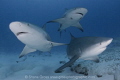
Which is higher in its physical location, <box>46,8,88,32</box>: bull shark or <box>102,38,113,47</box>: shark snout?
<box>46,8,88,32</box>: bull shark

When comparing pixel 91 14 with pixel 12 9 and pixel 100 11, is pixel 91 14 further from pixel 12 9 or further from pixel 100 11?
pixel 12 9

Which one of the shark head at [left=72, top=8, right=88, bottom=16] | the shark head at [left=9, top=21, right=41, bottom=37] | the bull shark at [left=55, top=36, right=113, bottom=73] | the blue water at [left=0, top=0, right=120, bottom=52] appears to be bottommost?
the bull shark at [left=55, top=36, right=113, bottom=73]

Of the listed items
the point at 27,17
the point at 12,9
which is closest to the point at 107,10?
the point at 27,17

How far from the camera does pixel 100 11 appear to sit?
288 ft

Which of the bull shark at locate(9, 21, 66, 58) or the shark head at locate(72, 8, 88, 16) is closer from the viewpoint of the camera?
the bull shark at locate(9, 21, 66, 58)

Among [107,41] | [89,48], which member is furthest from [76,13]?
[107,41]

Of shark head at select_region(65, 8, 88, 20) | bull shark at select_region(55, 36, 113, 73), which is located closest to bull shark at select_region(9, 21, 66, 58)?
bull shark at select_region(55, 36, 113, 73)

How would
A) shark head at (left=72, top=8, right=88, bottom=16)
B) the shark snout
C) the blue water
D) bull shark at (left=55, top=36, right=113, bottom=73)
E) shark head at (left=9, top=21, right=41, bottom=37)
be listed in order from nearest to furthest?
1. shark head at (left=9, top=21, right=41, bottom=37)
2. the shark snout
3. bull shark at (left=55, top=36, right=113, bottom=73)
4. shark head at (left=72, top=8, right=88, bottom=16)
5. the blue water

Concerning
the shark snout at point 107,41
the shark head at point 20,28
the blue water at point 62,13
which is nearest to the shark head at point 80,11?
the shark snout at point 107,41

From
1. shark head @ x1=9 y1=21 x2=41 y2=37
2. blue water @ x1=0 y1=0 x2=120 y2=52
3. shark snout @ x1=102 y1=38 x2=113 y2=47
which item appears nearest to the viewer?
shark head @ x1=9 y1=21 x2=41 y2=37

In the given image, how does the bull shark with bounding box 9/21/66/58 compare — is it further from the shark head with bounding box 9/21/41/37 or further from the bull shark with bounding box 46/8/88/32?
the bull shark with bounding box 46/8/88/32

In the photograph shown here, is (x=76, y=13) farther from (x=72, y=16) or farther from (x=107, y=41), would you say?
(x=107, y=41)

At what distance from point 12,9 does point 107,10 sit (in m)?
61.0

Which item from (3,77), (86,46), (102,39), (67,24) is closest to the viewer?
(102,39)
